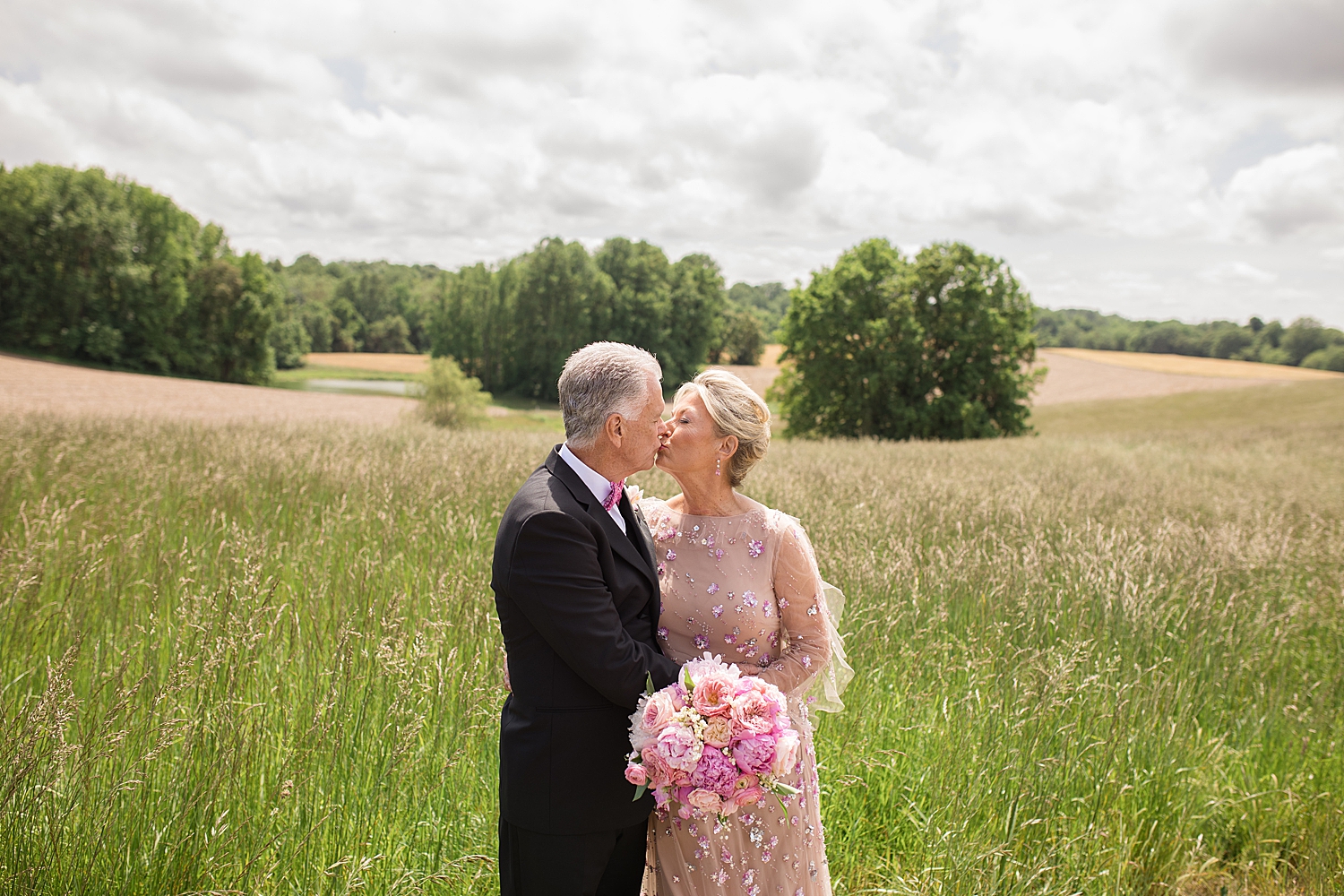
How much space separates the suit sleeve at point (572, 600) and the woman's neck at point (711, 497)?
2.29ft

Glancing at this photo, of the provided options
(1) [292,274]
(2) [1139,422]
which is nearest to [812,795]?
(2) [1139,422]

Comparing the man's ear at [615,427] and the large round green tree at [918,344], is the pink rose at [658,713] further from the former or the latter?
the large round green tree at [918,344]

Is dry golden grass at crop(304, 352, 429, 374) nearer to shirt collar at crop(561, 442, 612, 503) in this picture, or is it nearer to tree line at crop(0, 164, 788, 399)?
tree line at crop(0, 164, 788, 399)

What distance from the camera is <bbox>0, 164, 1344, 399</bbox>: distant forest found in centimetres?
4609

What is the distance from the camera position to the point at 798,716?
2.28 m

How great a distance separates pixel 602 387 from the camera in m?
1.84

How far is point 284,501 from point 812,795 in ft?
18.3

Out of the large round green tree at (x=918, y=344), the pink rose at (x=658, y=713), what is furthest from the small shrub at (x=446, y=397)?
the pink rose at (x=658, y=713)

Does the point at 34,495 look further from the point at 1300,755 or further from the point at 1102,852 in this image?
the point at 1300,755

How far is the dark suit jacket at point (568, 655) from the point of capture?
169cm

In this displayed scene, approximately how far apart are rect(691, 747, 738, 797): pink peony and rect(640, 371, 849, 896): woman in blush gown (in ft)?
1.73

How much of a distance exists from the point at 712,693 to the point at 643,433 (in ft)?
2.22

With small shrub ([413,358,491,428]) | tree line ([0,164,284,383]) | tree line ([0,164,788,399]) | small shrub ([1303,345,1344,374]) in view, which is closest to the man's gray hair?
small shrub ([413,358,491,428])

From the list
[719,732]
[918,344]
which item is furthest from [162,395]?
[719,732]
